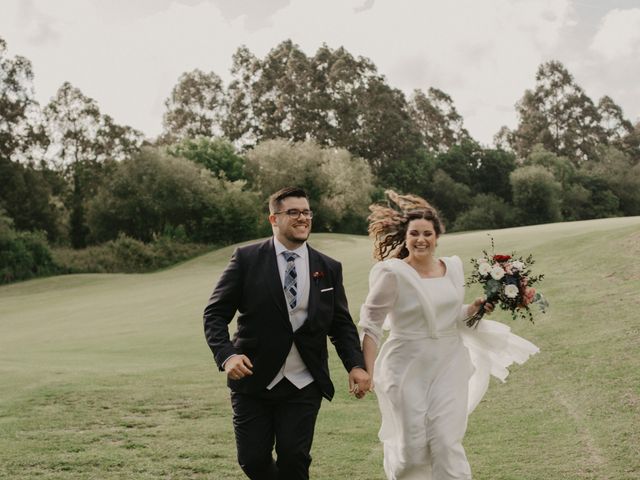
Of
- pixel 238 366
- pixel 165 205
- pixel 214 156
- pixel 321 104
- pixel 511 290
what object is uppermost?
pixel 321 104

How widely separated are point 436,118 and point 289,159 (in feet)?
103

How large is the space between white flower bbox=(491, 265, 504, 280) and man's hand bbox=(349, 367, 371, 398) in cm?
149

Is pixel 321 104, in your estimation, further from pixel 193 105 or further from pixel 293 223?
pixel 293 223

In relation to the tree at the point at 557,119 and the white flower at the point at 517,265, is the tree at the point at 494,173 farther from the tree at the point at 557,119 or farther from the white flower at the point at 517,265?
the white flower at the point at 517,265

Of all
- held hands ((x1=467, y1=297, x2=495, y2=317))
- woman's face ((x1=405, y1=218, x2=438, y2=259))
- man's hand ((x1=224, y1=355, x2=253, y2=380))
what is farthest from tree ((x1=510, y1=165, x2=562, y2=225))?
man's hand ((x1=224, y1=355, x2=253, y2=380))

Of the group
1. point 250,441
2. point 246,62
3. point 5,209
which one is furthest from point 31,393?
point 246,62

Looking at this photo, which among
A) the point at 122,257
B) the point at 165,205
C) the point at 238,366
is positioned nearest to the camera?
the point at 238,366

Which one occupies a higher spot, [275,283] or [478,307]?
[275,283]

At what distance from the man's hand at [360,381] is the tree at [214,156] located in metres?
51.0

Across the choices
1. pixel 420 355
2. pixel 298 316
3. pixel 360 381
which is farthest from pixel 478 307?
pixel 298 316

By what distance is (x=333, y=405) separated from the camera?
10.5 metres

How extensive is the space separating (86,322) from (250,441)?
19.4 meters

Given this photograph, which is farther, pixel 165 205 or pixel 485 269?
pixel 165 205

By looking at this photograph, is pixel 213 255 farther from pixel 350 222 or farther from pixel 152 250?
pixel 350 222
